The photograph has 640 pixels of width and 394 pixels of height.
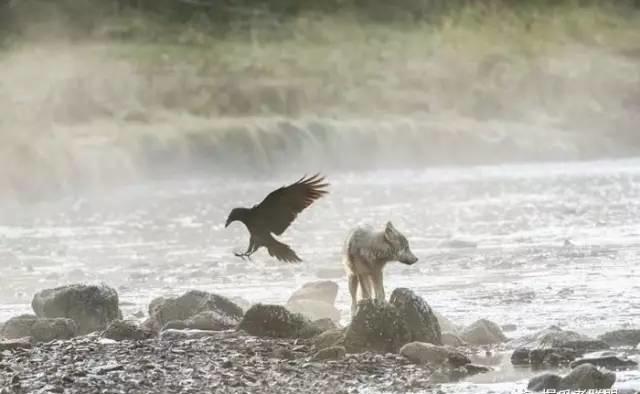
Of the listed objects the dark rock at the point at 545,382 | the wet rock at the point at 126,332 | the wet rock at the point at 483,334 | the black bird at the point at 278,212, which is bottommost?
the dark rock at the point at 545,382

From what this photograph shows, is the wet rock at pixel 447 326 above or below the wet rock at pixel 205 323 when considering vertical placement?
below

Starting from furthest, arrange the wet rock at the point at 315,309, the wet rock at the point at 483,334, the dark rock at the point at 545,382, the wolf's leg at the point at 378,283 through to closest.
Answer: the wet rock at the point at 315,309 < the wolf's leg at the point at 378,283 < the wet rock at the point at 483,334 < the dark rock at the point at 545,382

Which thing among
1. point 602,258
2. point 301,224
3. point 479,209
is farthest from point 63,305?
point 479,209

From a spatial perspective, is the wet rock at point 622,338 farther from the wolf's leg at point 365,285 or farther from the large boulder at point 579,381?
the wolf's leg at point 365,285

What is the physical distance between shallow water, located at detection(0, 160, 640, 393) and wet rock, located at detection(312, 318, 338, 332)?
99.2 inches

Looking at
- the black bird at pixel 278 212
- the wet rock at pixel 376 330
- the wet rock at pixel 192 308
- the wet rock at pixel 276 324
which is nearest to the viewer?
the black bird at pixel 278 212

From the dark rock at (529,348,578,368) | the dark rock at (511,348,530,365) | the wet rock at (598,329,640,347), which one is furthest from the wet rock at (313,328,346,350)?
the wet rock at (598,329,640,347)

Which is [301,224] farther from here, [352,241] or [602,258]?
[352,241]

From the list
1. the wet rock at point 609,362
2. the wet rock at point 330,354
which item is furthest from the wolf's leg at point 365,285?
the wet rock at point 609,362

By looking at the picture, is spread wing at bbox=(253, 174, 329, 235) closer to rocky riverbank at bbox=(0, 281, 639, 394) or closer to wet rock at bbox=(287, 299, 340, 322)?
rocky riverbank at bbox=(0, 281, 639, 394)

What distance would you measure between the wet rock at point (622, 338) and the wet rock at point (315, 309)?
15.0 ft

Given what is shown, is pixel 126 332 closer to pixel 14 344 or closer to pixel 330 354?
pixel 14 344

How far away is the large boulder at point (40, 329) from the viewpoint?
1911 cm

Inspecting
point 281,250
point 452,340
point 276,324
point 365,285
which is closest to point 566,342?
point 452,340
